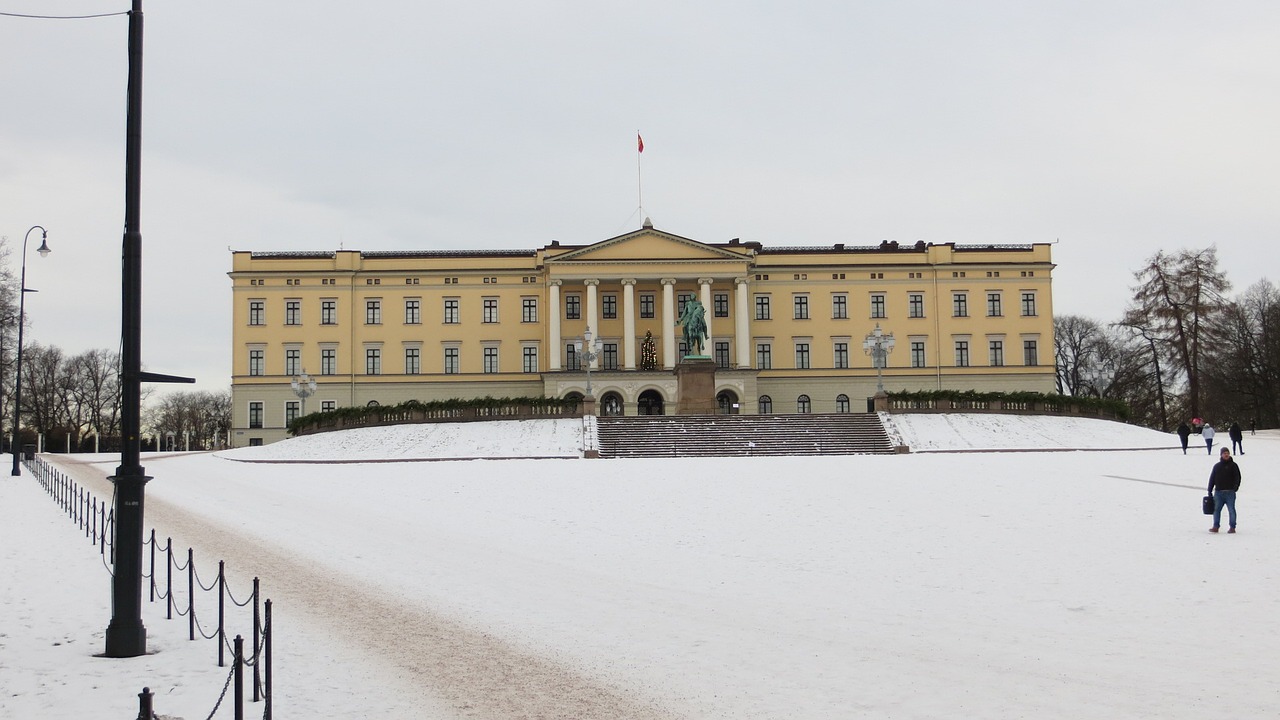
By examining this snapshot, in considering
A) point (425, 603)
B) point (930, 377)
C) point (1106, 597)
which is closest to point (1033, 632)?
point (1106, 597)

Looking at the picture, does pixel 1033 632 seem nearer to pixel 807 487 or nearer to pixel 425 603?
pixel 425 603

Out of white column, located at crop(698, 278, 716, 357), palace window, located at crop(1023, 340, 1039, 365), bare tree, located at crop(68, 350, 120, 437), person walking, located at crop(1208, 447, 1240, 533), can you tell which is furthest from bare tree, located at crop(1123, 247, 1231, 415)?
bare tree, located at crop(68, 350, 120, 437)

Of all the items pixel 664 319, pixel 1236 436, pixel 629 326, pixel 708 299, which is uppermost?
pixel 708 299

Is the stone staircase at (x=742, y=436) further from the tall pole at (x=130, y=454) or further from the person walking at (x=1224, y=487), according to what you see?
the tall pole at (x=130, y=454)

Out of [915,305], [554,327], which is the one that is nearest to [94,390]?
[554,327]

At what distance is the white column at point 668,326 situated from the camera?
71500mm

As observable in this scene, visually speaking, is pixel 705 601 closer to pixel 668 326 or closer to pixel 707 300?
pixel 668 326

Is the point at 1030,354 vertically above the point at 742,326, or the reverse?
the point at 742,326

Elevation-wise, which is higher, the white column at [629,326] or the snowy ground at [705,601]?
the white column at [629,326]

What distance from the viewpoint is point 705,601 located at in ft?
43.3

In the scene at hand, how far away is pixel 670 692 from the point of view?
8953 mm

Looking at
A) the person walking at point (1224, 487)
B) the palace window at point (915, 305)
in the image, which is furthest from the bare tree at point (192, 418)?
the person walking at point (1224, 487)

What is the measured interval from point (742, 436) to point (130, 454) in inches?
1455

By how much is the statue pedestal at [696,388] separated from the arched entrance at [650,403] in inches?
741
